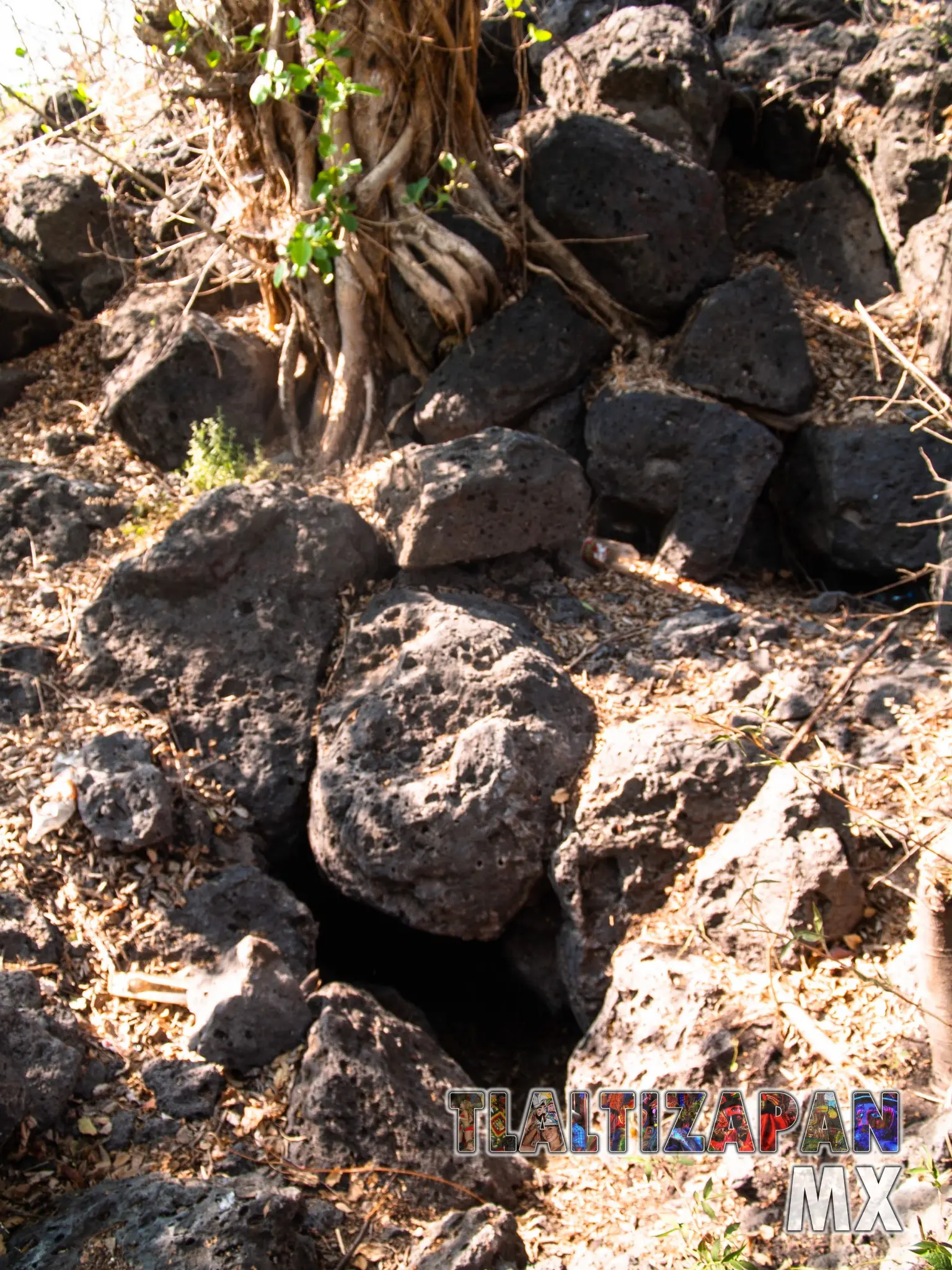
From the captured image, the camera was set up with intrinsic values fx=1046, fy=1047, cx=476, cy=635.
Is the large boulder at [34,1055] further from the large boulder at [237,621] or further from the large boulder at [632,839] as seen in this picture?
the large boulder at [632,839]

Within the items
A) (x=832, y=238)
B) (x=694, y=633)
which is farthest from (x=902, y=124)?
(x=694, y=633)

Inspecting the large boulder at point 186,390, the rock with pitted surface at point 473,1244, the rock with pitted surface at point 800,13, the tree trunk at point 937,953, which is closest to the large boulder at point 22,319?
the large boulder at point 186,390

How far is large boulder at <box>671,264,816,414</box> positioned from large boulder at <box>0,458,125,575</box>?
9.34 ft

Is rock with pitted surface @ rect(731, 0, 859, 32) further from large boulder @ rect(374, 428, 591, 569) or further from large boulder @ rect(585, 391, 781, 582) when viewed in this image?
large boulder @ rect(374, 428, 591, 569)

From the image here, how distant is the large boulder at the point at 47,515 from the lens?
474 cm

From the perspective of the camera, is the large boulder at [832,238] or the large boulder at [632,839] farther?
the large boulder at [832,238]

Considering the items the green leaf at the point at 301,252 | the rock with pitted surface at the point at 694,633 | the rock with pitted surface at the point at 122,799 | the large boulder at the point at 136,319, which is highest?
the large boulder at the point at 136,319

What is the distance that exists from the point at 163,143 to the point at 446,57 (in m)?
2.32

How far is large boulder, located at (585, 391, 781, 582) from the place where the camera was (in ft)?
15.4

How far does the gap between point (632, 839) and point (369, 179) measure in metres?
3.37

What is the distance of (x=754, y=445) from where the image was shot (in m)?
4.73

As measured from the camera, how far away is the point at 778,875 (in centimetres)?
323

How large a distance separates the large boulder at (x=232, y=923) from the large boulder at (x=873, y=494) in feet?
9.33

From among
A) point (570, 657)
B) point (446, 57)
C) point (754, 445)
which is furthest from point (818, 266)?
point (570, 657)
